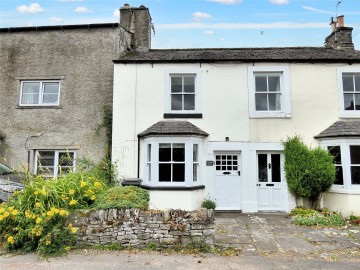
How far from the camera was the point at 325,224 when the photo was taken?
8.79 meters

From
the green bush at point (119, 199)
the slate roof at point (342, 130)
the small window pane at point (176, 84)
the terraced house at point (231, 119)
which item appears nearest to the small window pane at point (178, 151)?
the terraced house at point (231, 119)

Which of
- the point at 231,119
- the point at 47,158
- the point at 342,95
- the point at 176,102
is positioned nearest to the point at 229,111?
the point at 231,119

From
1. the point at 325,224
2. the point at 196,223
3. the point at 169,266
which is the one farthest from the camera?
the point at 325,224

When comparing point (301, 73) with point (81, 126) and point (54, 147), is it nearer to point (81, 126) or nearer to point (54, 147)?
point (81, 126)

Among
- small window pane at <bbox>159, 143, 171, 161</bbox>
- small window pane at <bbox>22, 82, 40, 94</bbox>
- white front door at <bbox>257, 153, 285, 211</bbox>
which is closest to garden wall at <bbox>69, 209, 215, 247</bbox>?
small window pane at <bbox>159, 143, 171, 161</bbox>

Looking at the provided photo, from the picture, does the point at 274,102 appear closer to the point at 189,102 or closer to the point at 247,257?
the point at 189,102

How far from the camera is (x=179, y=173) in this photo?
1045cm

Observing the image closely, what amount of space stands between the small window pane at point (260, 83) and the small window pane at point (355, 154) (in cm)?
397

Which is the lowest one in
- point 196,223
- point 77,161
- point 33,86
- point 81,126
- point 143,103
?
point 196,223

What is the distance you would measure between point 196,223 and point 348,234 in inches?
186

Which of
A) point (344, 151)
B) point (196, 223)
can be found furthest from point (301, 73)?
point (196, 223)

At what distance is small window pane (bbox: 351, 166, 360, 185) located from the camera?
1005 cm

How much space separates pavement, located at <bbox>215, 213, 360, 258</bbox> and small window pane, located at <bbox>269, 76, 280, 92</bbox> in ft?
17.2

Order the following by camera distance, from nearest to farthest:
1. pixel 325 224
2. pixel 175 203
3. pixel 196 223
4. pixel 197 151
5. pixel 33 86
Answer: pixel 196 223, pixel 325 224, pixel 175 203, pixel 197 151, pixel 33 86
